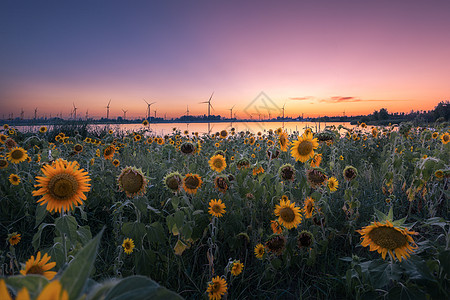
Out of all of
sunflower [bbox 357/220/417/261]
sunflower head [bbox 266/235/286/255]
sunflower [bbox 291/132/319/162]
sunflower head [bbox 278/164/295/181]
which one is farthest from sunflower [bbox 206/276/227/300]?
sunflower [bbox 291/132/319/162]

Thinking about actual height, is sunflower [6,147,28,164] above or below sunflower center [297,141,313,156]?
below

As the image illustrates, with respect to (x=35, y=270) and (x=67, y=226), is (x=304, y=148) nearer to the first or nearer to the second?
(x=67, y=226)

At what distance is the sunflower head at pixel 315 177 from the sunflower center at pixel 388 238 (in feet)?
3.76

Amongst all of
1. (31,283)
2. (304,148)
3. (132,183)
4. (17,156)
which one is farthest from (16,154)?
(31,283)

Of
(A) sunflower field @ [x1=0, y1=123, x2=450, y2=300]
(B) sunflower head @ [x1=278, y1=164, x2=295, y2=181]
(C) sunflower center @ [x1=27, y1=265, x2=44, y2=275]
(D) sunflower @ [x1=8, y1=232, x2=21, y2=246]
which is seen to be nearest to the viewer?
(C) sunflower center @ [x1=27, y1=265, x2=44, y2=275]

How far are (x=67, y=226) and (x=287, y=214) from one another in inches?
72.1

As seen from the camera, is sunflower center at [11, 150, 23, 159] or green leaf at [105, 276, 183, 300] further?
sunflower center at [11, 150, 23, 159]

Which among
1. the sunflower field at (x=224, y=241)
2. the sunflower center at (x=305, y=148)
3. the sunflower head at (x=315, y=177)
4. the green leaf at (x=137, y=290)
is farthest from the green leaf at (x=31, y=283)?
the sunflower center at (x=305, y=148)

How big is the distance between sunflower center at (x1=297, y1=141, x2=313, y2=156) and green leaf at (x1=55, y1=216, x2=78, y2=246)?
2294 millimetres

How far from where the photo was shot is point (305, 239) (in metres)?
2.48

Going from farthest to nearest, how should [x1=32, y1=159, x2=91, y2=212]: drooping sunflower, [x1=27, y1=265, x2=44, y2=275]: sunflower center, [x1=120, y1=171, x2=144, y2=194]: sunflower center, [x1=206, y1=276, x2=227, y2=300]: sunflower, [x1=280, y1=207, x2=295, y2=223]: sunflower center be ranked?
1. [x1=280, y1=207, x2=295, y2=223]: sunflower center
2. [x1=120, y1=171, x2=144, y2=194]: sunflower center
3. [x1=206, y1=276, x2=227, y2=300]: sunflower
4. [x1=32, y1=159, x2=91, y2=212]: drooping sunflower
5. [x1=27, y1=265, x2=44, y2=275]: sunflower center

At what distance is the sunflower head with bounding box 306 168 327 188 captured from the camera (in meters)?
2.81

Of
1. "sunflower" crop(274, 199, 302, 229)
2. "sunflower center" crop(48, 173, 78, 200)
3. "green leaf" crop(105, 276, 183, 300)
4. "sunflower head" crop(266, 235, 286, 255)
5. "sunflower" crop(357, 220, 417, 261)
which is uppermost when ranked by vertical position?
"green leaf" crop(105, 276, 183, 300)

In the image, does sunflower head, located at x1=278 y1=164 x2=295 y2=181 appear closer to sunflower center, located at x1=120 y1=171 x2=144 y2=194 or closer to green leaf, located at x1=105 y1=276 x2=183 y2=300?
sunflower center, located at x1=120 y1=171 x2=144 y2=194
